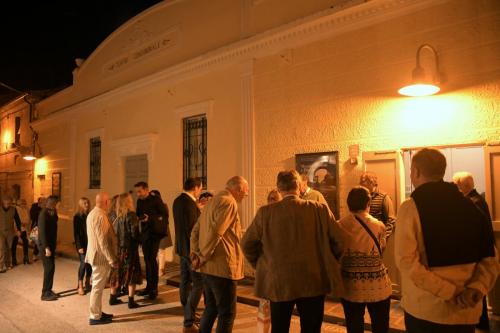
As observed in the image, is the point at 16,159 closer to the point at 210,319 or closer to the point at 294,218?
the point at 210,319

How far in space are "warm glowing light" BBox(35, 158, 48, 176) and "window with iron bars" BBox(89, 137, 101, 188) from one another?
3760mm

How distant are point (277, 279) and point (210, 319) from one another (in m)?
1.31

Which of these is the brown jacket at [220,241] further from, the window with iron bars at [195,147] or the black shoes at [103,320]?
the window with iron bars at [195,147]

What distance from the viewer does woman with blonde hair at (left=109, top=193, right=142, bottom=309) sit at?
6242 mm

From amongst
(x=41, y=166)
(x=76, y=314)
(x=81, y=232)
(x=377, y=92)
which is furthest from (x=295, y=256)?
(x=41, y=166)

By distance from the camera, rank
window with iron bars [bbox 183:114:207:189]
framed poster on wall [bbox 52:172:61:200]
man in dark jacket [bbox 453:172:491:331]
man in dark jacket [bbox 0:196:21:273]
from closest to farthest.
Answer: man in dark jacket [bbox 453:172:491:331]
window with iron bars [bbox 183:114:207:189]
man in dark jacket [bbox 0:196:21:273]
framed poster on wall [bbox 52:172:61:200]

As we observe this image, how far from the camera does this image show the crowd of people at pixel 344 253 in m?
2.39

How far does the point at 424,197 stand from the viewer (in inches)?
96.5

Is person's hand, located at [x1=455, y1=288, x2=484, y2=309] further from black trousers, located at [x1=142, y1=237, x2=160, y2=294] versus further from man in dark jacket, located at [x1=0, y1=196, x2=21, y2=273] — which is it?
man in dark jacket, located at [x1=0, y1=196, x2=21, y2=273]

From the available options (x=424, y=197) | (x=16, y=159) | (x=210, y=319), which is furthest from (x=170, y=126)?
(x=16, y=159)

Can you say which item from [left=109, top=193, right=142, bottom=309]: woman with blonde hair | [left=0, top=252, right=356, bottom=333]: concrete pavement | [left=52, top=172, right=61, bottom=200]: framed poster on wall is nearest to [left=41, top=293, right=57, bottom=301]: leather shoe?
[left=0, top=252, right=356, bottom=333]: concrete pavement

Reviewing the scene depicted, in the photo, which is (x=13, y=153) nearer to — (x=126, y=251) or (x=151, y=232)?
(x=151, y=232)

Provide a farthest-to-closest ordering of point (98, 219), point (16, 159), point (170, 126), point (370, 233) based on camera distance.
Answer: point (16, 159)
point (170, 126)
point (98, 219)
point (370, 233)

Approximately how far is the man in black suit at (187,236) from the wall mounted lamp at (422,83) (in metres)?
3.11
